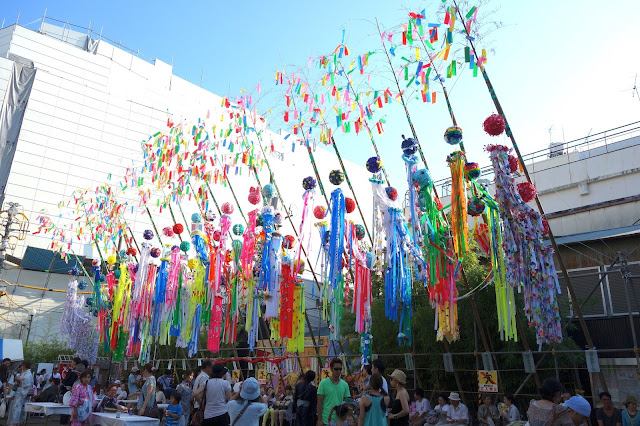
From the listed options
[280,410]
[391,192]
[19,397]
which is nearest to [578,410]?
[391,192]

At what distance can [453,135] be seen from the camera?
6.57 metres

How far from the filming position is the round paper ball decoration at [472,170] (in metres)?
6.44

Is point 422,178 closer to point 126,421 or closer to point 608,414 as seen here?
point 608,414

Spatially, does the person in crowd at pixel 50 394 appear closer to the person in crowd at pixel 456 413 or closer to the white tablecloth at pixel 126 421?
the white tablecloth at pixel 126 421

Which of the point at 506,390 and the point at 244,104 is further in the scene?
the point at 244,104

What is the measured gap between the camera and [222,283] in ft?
33.3

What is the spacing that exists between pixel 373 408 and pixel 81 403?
381cm

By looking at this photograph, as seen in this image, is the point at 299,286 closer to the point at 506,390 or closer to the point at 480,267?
the point at 480,267

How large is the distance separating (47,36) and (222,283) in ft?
60.3

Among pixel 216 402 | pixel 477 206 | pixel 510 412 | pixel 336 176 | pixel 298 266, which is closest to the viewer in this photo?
pixel 216 402

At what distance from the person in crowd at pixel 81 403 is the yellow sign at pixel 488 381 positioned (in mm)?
5333

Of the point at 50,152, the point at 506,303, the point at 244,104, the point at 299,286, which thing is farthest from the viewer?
the point at 50,152

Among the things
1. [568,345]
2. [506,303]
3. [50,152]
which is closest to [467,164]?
[506,303]

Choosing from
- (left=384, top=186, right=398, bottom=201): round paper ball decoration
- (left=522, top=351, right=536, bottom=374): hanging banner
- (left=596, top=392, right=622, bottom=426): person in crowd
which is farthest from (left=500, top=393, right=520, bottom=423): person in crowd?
(left=384, top=186, right=398, bottom=201): round paper ball decoration
